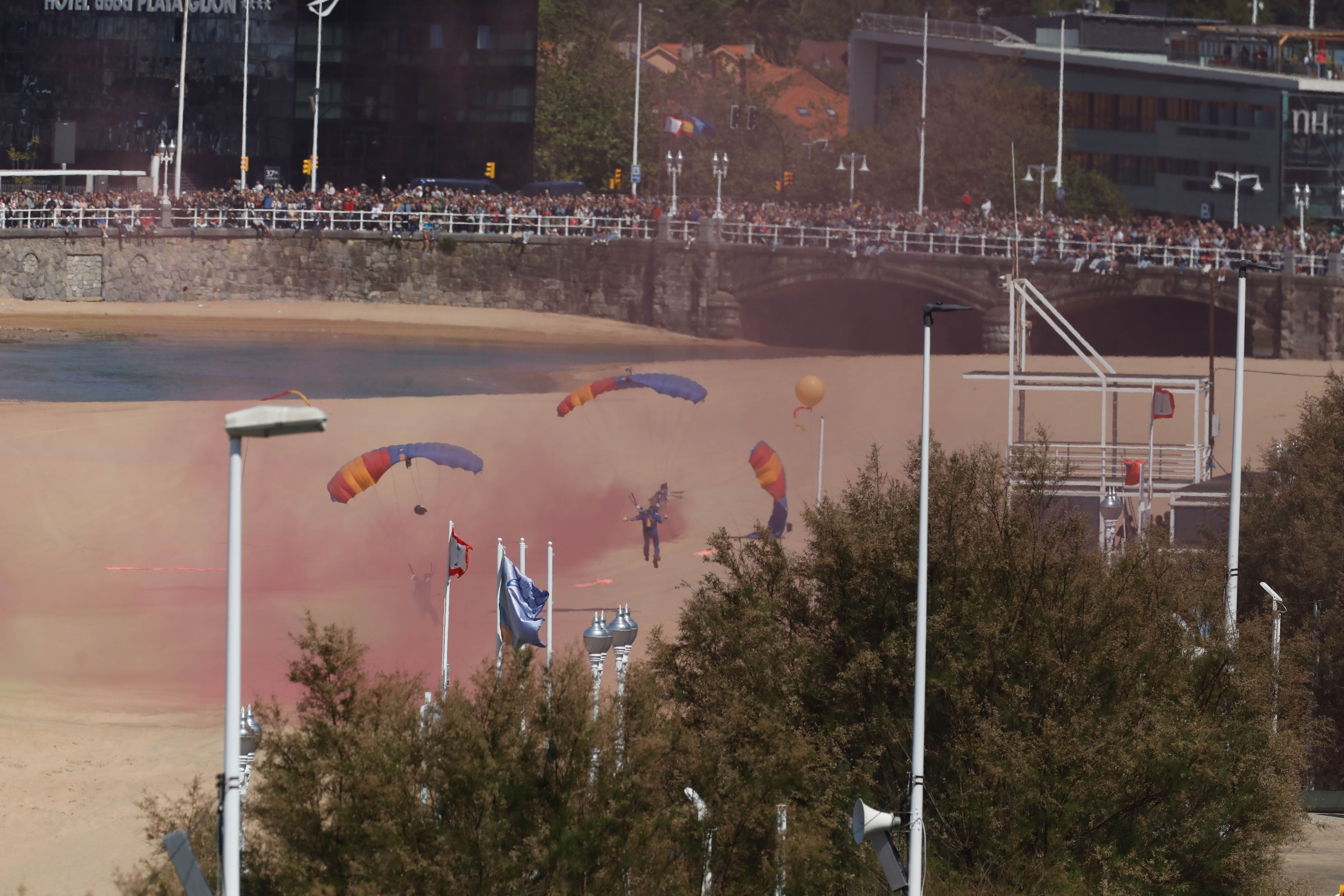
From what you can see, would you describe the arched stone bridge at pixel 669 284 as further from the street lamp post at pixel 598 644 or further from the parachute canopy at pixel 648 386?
the street lamp post at pixel 598 644

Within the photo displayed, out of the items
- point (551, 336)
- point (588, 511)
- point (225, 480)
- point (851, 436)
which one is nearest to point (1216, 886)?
point (588, 511)

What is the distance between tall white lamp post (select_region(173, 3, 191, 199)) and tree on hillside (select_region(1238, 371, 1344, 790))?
5113 centimetres

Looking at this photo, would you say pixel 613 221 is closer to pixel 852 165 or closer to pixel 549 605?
pixel 852 165

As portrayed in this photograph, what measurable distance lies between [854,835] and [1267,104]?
79.3m

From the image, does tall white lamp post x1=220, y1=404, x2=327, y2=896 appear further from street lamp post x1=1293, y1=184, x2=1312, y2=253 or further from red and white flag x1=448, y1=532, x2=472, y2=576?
street lamp post x1=1293, y1=184, x2=1312, y2=253

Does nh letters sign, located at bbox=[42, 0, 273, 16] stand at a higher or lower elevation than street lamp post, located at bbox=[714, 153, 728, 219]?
higher

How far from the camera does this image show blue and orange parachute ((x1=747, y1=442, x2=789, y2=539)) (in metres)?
33.6

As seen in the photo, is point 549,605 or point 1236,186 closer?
point 549,605

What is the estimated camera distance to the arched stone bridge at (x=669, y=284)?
62.5 metres

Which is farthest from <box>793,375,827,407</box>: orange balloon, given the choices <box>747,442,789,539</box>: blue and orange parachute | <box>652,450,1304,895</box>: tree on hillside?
<box>652,450,1304,895</box>: tree on hillside

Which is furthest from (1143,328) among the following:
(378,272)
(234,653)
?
(234,653)

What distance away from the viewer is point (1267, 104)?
86.1m

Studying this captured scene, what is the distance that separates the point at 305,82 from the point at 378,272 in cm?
1186

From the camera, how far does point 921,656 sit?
49.7 ft
